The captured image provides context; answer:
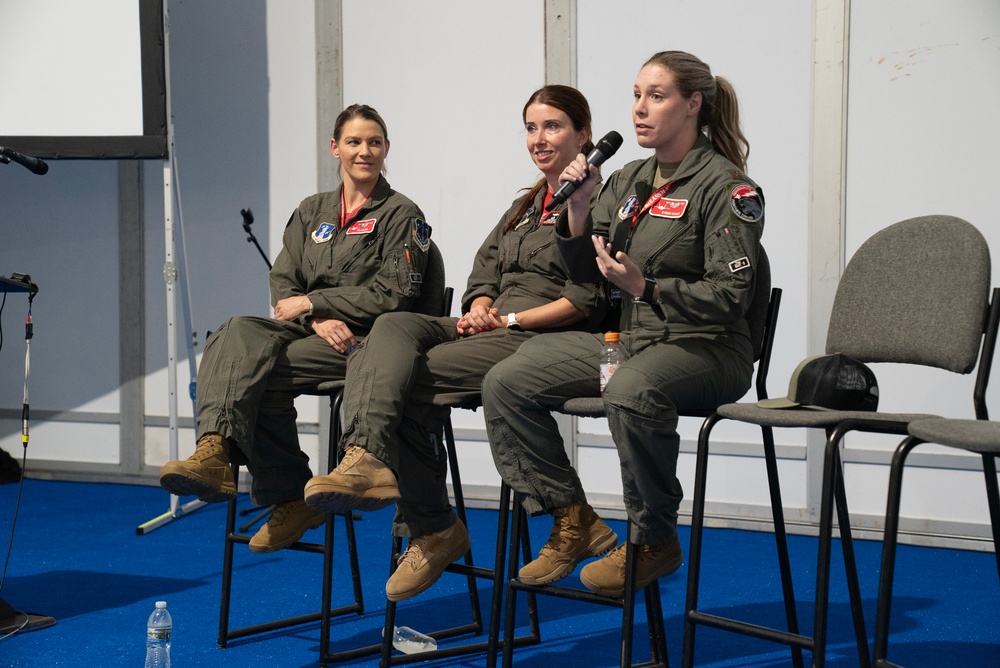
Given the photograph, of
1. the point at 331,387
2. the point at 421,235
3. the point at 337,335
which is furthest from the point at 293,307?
the point at 421,235

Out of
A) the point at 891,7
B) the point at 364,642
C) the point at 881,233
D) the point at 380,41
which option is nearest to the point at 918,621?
the point at 881,233

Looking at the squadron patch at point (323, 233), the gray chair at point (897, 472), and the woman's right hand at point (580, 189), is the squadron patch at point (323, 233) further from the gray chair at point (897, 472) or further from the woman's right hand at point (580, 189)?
the gray chair at point (897, 472)

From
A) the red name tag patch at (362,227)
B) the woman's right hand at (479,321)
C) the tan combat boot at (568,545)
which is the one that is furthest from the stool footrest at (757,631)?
the red name tag patch at (362,227)

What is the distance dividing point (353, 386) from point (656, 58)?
1.04 metres

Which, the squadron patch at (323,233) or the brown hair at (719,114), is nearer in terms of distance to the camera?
the brown hair at (719,114)

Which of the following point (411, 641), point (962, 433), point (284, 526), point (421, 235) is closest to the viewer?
point (962, 433)

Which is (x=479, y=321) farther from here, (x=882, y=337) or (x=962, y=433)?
(x=962, y=433)

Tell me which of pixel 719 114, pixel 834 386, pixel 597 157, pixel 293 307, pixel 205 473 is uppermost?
pixel 719 114

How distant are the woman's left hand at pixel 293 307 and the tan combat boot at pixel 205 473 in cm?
44

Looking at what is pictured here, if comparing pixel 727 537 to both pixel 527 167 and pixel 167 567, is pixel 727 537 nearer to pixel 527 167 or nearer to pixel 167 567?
pixel 527 167

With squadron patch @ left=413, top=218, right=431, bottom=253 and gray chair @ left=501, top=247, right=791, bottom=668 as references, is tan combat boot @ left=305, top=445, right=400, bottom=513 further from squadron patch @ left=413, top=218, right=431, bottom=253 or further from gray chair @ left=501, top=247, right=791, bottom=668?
squadron patch @ left=413, top=218, right=431, bottom=253

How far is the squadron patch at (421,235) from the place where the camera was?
309cm

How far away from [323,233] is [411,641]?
1173 mm

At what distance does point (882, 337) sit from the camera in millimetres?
2469
